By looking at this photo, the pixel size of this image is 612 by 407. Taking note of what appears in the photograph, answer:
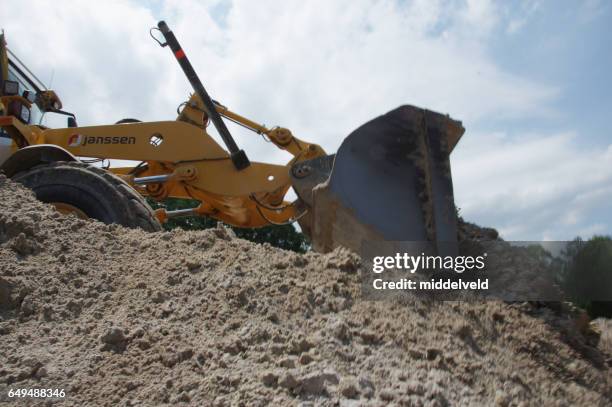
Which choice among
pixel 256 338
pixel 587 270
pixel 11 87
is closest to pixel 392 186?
pixel 256 338

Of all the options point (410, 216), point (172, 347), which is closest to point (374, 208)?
point (410, 216)

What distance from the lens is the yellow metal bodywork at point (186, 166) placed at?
6.51 metres

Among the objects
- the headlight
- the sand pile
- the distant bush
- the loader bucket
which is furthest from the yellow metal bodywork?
the distant bush

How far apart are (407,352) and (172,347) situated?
1.12m

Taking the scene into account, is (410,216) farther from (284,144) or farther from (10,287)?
(284,144)

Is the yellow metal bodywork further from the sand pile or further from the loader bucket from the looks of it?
the sand pile

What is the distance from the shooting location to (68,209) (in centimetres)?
507

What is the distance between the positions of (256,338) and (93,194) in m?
2.75

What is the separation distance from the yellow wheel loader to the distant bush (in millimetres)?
1253

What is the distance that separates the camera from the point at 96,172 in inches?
203

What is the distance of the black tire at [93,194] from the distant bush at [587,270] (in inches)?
129

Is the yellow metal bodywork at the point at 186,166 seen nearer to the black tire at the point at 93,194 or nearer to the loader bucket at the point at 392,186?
the black tire at the point at 93,194

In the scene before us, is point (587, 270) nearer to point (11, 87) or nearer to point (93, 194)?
point (93, 194)

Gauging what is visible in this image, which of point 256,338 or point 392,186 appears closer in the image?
point 256,338
